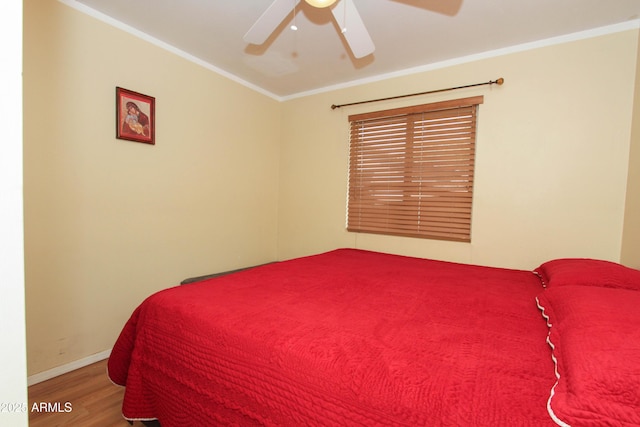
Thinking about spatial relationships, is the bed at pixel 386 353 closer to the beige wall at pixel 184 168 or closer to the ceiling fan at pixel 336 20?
the beige wall at pixel 184 168

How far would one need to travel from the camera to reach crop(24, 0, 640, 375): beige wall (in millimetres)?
1896

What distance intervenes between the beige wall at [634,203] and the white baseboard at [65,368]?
383 centimetres

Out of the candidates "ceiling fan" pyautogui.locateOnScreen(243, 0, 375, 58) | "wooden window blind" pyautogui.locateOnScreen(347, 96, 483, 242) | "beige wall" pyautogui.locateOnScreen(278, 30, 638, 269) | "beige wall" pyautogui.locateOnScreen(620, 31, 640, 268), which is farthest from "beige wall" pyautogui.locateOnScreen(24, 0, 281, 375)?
"beige wall" pyautogui.locateOnScreen(620, 31, 640, 268)

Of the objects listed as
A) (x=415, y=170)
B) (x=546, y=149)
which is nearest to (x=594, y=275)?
(x=546, y=149)

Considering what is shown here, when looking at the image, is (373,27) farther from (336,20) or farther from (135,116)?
(135,116)

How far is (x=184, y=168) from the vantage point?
2664 millimetres

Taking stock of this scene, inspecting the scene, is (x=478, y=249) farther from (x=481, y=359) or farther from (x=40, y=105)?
(x=40, y=105)

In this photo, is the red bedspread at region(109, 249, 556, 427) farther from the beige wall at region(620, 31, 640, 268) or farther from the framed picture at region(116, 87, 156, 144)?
the framed picture at region(116, 87, 156, 144)

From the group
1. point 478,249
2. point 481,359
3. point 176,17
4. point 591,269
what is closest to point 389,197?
point 478,249

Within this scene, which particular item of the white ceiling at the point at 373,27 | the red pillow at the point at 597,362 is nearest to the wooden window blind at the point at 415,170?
the white ceiling at the point at 373,27

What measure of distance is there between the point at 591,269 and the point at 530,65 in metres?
1.72

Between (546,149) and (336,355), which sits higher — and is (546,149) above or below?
above

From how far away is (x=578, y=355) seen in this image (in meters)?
0.76

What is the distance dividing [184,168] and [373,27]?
2016 mm
